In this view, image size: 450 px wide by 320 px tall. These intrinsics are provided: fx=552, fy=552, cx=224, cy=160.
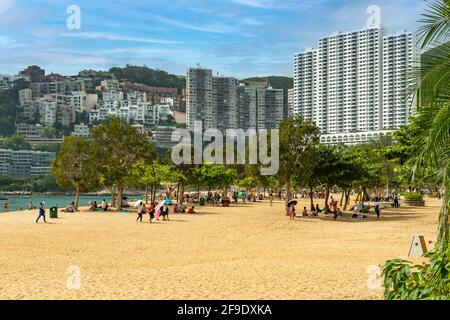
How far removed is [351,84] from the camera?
428 feet

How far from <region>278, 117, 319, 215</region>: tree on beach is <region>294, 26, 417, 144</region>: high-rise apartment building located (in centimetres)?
7677

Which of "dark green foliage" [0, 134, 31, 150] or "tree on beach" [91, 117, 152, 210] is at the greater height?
"dark green foliage" [0, 134, 31, 150]

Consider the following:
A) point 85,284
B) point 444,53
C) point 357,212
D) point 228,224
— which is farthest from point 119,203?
point 444,53

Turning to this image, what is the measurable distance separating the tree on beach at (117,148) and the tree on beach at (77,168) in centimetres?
83

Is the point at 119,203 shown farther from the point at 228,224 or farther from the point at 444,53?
the point at 444,53

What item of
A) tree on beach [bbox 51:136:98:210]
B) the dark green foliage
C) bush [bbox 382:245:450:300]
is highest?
the dark green foliage

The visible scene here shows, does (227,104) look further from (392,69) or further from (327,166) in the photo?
(327,166)

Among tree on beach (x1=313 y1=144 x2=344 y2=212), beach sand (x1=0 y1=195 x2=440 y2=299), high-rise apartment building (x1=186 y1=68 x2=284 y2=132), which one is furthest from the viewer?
high-rise apartment building (x1=186 y1=68 x2=284 y2=132)

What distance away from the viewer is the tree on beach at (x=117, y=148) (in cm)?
4238

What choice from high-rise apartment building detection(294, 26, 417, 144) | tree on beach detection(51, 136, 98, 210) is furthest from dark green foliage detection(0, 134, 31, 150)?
tree on beach detection(51, 136, 98, 210)

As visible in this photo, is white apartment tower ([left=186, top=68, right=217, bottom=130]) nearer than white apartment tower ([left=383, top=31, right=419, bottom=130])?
No

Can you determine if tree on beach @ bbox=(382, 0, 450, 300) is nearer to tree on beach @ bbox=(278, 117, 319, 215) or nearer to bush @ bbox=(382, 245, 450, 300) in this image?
bush @ bbox=(382, 245, 450, 300)

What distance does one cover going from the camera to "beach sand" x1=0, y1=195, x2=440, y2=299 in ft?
36.2
